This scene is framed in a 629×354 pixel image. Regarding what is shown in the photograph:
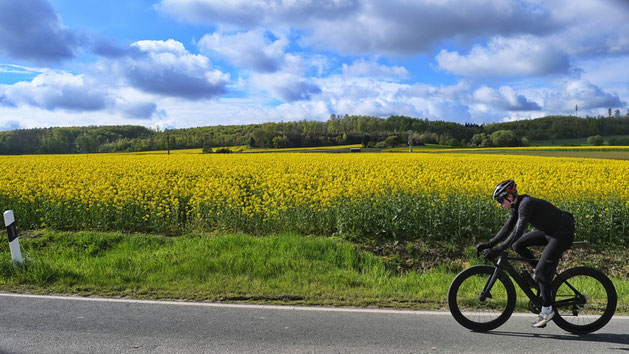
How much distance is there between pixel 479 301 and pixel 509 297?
352 mm

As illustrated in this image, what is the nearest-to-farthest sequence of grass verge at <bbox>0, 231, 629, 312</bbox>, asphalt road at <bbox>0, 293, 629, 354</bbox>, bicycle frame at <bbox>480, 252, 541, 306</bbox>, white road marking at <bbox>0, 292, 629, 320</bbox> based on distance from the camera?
1. asphalt road at <bbox>0, 293, 629, 354</bbox>
2. bicycle frame at <bbox>480, 252, 541, 306</bbox>
3. white road marking at <bbox>0, 292, 629, 320</bbox>
4. grass verge at <bbox>0, 231, 629, 312</bbox>

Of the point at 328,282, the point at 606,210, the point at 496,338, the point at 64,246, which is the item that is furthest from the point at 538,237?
the point at 64,246

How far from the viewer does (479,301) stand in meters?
5.08

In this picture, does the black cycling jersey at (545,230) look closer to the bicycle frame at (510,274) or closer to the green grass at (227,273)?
the bicycle frame at (510,274)

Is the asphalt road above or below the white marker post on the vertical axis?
below

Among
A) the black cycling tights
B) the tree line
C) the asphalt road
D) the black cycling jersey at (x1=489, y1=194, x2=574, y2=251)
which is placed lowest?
the asphalt road

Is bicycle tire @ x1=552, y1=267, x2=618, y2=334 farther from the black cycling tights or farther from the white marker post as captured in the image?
the white marker post

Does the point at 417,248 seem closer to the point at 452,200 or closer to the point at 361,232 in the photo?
the point at 361,232

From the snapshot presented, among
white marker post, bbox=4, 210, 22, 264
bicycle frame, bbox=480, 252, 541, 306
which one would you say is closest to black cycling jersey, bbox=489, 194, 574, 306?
bicycle frame, bbox=480, 252, 541, 306

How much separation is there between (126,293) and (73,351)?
2179 mm

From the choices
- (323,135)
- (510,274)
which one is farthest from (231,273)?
(323,135)

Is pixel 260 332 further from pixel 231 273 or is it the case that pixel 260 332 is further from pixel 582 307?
pixel 582 307

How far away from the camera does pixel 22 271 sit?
7453 millimetres

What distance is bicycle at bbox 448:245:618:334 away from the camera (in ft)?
16.3
